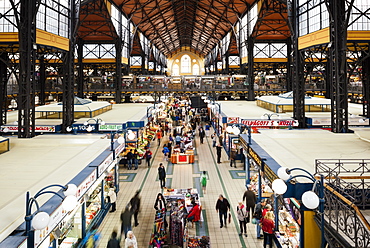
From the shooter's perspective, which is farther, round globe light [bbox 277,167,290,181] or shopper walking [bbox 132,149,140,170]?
shopper walking [bbox 132,149,140,170]

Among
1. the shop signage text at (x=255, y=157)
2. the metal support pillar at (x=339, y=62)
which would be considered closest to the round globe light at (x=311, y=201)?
the shop signage text at (x=255, y=157)

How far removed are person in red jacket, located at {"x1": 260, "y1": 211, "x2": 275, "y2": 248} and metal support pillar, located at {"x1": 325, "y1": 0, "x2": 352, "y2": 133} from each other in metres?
7.58

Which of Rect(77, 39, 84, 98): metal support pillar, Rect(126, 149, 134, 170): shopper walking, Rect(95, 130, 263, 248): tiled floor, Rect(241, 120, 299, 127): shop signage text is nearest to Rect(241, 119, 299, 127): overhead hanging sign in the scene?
Rect(241, 120, 299, 127): shop signage text

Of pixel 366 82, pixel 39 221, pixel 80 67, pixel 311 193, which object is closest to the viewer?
pixel 39 221

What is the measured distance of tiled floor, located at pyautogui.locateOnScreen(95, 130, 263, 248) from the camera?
31.0 ft

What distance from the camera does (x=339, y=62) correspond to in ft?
46.1

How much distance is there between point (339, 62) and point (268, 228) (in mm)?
9274

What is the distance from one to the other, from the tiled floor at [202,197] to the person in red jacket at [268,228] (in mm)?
509

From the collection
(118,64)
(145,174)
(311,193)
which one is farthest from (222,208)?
(118,64)

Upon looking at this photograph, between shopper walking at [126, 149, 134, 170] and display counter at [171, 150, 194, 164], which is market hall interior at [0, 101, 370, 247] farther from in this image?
display counter at [171, 150, 194, 164]

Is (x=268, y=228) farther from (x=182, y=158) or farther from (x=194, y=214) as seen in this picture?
(x=182, y=158)

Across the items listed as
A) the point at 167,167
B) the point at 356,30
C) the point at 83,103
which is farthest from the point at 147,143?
the point at 356,30

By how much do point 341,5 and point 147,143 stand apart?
46.0ft

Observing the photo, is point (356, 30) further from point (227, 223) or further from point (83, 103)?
point (83, 103)
